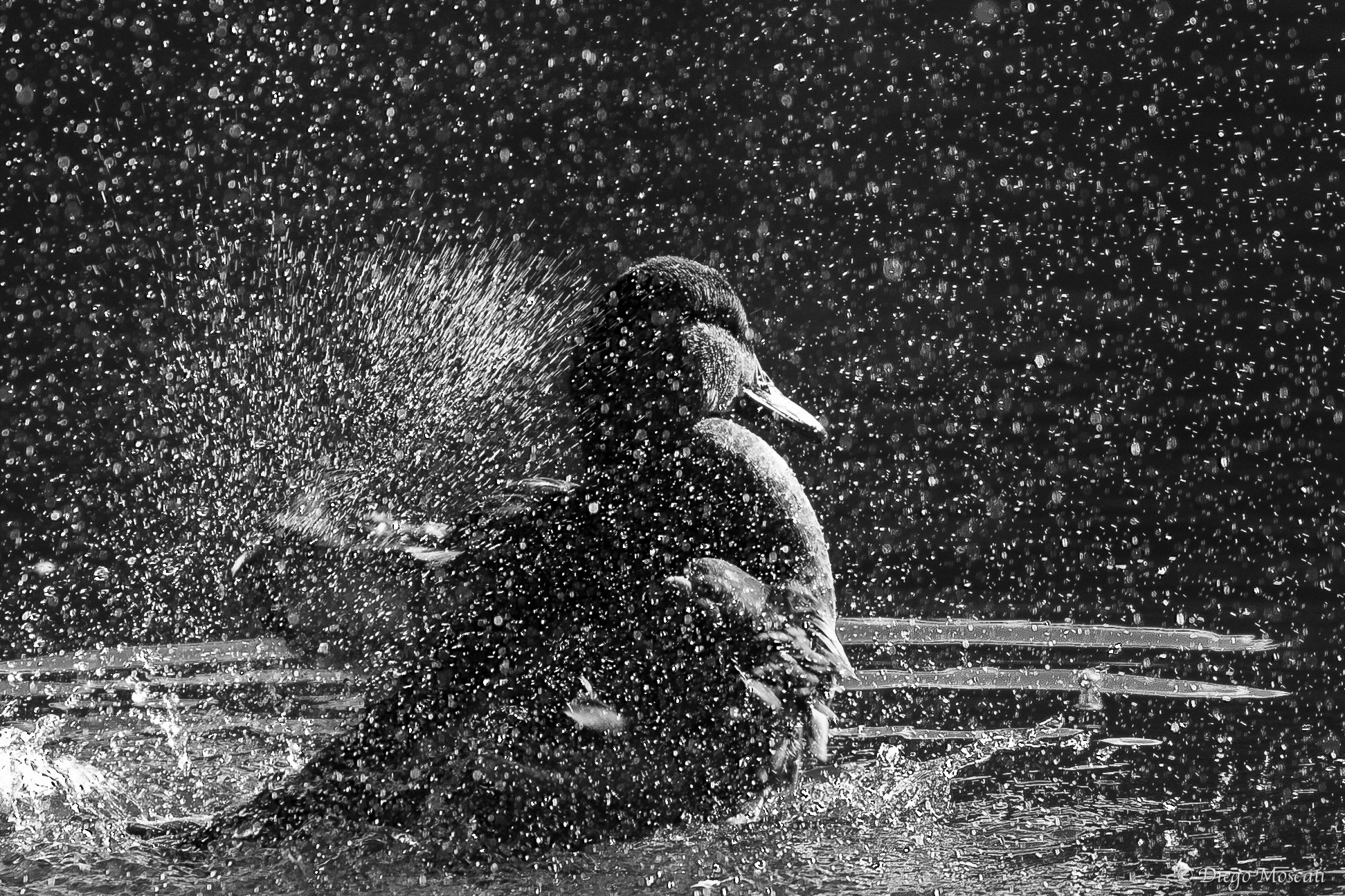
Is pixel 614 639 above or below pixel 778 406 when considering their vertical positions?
below

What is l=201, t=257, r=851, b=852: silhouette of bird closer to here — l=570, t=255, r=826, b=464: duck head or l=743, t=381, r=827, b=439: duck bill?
l=570, t=255, r=826, b=464: duck head

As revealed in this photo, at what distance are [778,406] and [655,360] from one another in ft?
1.48

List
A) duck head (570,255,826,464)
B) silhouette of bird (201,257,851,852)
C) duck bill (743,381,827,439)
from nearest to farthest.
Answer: silhouette of bird (201,257,851,852) → duck head (570,255,826,464) → duck bill (743,381,827,439)

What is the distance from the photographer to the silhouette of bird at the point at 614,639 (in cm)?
359

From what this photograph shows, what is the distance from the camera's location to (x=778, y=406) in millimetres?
4262

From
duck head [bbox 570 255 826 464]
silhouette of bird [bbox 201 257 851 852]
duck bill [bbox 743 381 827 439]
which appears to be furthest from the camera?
duck bill [bbox 743 381 827 439]

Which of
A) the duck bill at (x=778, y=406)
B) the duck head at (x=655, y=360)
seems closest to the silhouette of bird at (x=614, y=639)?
the duck head at (x=655, y=360)

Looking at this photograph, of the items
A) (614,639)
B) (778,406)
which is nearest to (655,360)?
(778,406)

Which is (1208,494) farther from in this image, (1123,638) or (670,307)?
(670,307)

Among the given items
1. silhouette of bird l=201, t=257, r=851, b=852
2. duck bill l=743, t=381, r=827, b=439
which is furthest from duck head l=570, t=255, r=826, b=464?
duck bill l=743, t=381, r=827, b=439

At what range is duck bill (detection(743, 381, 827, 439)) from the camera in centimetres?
424

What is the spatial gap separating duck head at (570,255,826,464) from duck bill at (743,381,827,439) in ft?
0.43

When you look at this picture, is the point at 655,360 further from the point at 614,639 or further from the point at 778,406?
the point at 614,639

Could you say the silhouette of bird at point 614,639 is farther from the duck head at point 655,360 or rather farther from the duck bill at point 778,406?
the duck bill at point 778,406
